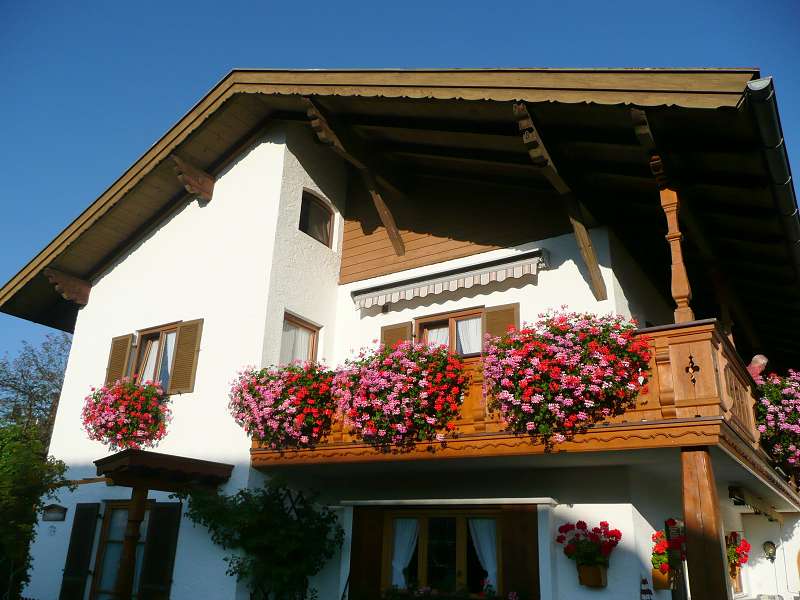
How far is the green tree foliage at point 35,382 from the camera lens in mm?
29828

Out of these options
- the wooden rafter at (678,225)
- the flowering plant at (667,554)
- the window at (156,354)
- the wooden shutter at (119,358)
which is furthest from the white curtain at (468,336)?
the wooden shutter at (119,358)

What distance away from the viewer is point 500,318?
11031 millimetres

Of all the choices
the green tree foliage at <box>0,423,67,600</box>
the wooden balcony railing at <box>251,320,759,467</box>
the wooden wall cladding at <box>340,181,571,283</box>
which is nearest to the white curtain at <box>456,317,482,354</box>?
the wooden wall cladding at <box>340,181,571,283</box>

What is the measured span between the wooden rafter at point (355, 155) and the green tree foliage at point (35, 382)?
22.8 m

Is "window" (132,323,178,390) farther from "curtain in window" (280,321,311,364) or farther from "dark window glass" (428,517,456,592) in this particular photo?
"dark window glass" (428,517,456,592)

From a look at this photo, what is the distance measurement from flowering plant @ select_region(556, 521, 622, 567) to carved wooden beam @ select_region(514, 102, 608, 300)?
312 cm

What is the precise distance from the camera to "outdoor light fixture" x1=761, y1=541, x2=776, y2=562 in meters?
13.0

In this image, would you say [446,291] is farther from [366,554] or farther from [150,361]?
[150,361]

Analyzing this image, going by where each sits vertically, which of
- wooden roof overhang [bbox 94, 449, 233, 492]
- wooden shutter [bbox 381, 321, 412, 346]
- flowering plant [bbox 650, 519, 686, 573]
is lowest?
flowering plant [bbox 650, 519, 686, 573]

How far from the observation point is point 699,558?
6824 millimetres

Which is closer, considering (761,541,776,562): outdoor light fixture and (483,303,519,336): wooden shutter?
(483,303,519,336): wooden shutter

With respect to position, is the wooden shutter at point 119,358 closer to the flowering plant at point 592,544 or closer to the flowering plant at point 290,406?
the flowering plant at point 290,406

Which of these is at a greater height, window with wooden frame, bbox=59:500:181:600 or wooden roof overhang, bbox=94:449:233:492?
wooden roof overhang, bbox=94:449:233:492

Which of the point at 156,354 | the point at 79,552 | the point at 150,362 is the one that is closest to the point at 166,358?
the point at 156,354
